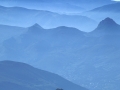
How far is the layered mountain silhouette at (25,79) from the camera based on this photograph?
336ft

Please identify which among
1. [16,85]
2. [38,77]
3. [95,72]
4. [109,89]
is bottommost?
[16,85]

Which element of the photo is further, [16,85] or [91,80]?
[91,80]

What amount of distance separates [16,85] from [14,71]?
1872 cm

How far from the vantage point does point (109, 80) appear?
175625 mm

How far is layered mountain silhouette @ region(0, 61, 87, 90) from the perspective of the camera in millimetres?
102438

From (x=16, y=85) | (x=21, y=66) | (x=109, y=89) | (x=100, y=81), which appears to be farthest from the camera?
(x=100, y=81)

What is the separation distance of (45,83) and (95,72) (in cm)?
7760

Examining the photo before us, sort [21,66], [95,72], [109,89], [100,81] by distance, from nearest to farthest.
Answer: [21,66] → [109,89] → [100,81] → [95,72]

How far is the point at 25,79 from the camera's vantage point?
383 feet

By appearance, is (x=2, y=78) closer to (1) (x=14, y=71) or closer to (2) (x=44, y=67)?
(1) (x=14, y=71)

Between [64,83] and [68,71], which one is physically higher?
[68,71]

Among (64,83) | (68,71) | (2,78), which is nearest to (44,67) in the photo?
(68,71)

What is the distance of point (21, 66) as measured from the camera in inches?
4973

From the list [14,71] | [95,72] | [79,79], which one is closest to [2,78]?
[14,71]
